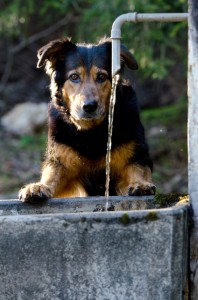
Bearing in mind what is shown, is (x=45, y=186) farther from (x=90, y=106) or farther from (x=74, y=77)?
(x=74, y=77)

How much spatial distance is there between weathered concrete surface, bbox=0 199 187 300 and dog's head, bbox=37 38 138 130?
6.24 ft

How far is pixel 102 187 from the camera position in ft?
19.8

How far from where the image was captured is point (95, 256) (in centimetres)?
383

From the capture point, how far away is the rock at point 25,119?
13188 mm

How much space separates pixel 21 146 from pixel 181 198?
8348 mm

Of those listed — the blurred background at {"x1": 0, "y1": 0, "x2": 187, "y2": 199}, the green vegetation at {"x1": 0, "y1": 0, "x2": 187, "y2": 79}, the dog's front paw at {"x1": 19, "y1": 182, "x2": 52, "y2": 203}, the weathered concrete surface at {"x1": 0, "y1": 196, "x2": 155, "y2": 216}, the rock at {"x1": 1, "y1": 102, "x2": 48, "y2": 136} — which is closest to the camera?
the weathered concrete surface at {"x1": 0, "y1": 196, "x2": 155, "y2": 216}

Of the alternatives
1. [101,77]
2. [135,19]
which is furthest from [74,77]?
[135,19]

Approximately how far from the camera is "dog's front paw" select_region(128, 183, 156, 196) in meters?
5.06

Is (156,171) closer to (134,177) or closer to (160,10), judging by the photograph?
(160,10)

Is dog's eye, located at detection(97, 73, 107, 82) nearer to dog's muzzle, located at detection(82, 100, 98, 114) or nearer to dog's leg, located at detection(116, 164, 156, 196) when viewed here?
dog's muzzle, located at detection(82, 100, 98, 114)

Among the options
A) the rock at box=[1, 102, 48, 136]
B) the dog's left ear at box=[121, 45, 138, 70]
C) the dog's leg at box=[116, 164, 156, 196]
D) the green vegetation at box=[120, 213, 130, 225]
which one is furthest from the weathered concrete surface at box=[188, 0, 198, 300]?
the rock at box=[1, 102, 48, 136]

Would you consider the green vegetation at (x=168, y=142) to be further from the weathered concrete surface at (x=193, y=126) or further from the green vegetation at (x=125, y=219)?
the green vegetation at (x=125, y=219)

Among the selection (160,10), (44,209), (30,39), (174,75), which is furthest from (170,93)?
(44,209)

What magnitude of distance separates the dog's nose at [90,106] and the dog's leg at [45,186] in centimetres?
55
